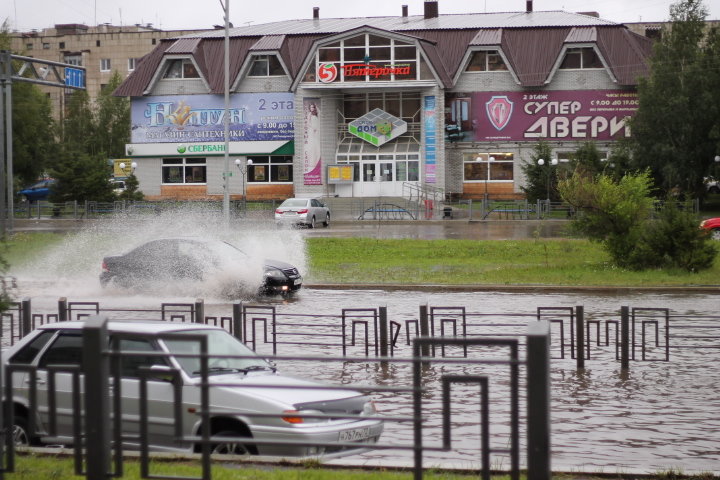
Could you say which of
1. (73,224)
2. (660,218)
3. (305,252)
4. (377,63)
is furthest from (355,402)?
(377,63)

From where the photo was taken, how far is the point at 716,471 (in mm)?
8594

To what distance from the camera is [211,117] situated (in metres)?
70.9

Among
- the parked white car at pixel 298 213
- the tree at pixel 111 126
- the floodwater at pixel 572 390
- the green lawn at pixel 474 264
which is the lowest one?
the floodwater at pixel 572 390

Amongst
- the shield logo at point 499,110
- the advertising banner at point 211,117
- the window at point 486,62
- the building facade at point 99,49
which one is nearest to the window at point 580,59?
the window at point 486,62

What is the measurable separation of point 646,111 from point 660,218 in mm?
32476

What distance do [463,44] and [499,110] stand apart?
199 inches

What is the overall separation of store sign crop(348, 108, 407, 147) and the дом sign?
5250 millimetres

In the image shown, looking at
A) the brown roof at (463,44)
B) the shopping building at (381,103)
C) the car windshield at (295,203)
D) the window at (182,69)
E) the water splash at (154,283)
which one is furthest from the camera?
the window at (182,69)

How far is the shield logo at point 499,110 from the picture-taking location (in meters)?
→ 67.8

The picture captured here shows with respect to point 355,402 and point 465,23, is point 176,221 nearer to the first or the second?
point 355,402

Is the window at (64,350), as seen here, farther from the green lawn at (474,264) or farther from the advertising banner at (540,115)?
the advertising banner at (540,115)

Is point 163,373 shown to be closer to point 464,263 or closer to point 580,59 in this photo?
point 464,263

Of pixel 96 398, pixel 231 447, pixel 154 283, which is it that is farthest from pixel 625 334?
pixel 154 283

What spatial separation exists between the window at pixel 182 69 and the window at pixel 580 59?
25465mm
